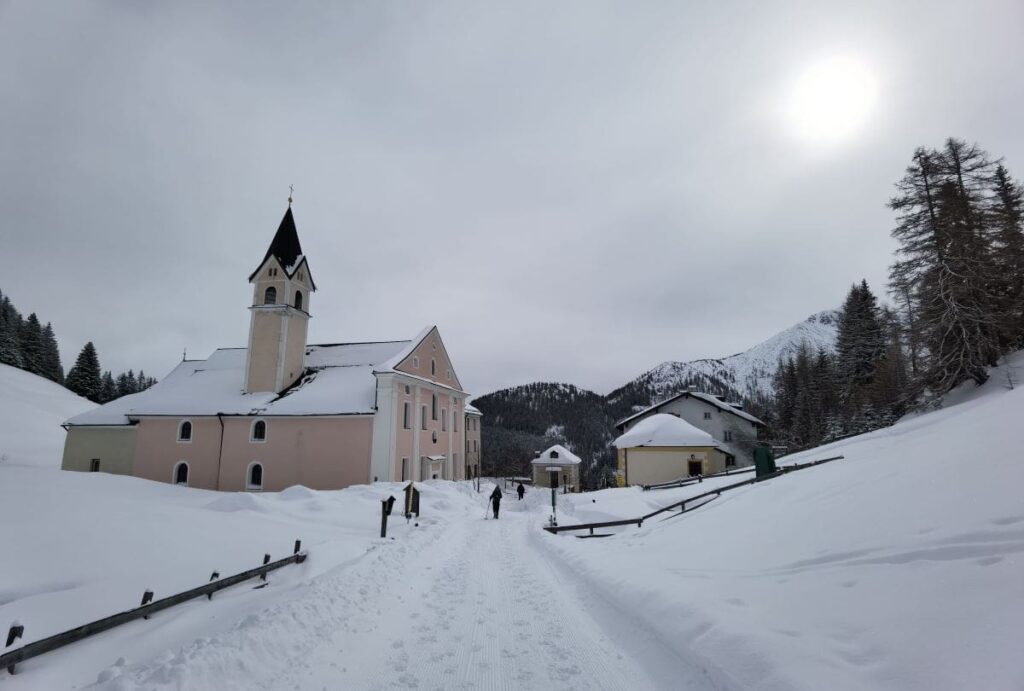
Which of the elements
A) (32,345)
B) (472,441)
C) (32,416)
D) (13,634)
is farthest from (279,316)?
(32,345)

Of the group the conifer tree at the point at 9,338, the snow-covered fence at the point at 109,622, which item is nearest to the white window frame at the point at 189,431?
the snow-covered fence at the point at 109,622

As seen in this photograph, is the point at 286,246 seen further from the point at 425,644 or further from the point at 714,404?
the point at 714,404

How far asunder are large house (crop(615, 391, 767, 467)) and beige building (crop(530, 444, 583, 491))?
8988 mm

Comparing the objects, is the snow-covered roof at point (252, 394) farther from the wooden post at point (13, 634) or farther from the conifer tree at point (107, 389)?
the conifer tree at point (107, 389)

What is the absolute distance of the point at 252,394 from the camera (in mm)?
34219

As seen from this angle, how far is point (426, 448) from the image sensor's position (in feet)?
113

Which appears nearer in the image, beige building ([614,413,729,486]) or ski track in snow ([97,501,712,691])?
ski track in snow ([97,501,712,691])

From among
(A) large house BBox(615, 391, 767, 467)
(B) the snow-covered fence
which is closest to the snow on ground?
(B) the snow-covered fence

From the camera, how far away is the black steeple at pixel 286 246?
3650 cm

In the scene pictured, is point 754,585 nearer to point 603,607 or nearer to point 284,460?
point 603,607

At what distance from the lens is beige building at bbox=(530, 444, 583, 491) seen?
53812 millimetres

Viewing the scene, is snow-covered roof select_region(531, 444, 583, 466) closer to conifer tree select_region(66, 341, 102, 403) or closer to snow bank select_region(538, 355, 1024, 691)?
snow bank select_region(538, 355, 1024, 691)

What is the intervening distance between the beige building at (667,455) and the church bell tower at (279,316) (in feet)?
86.4

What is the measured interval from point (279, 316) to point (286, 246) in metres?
5.93
